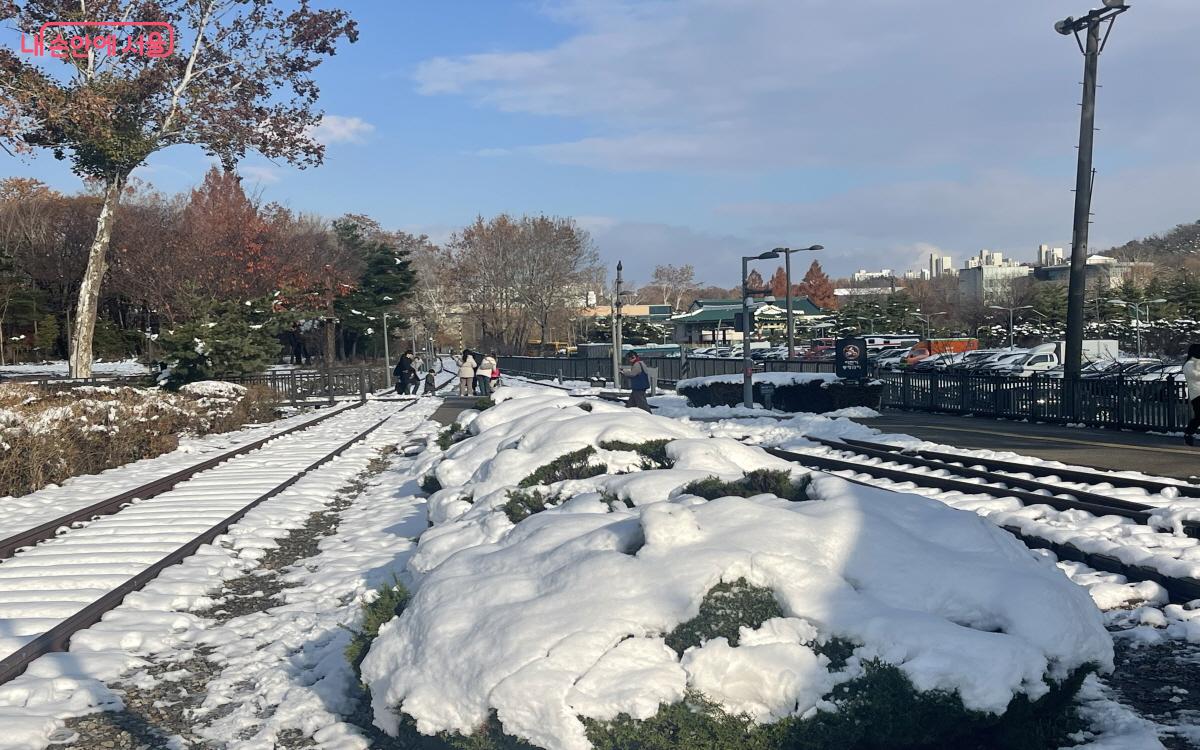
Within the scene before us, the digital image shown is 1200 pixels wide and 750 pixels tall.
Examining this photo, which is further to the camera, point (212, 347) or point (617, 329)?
point (617, 329)

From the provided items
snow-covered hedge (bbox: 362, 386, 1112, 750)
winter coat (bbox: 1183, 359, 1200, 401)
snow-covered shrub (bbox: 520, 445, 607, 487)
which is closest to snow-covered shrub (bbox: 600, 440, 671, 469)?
snow-covered shrub (bbox: 520, 445, 607, 487)

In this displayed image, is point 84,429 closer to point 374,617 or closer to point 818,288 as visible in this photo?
point 374,617

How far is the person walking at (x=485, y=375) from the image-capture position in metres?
38.8

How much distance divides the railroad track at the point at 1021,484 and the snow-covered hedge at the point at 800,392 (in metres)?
9.50

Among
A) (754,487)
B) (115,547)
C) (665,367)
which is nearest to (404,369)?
(665,367)

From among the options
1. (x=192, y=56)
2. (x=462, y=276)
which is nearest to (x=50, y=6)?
(x=192, y=56)

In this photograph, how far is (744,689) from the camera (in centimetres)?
426

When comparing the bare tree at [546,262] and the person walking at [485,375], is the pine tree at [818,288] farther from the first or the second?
the person walking at [485,375]

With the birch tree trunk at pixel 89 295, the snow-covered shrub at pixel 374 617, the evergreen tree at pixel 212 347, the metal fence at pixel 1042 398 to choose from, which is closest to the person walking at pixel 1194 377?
the metal fence at pixel 1042 398

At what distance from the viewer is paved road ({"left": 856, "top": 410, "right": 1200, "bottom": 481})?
16141 millimetres

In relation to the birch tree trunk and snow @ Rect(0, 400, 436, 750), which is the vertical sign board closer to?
snow @ Rect(0, 400, 436, 750)

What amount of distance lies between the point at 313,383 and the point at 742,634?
40272mm

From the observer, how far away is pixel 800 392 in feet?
103

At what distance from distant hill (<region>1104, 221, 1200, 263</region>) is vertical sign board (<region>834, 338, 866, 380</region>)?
127m
